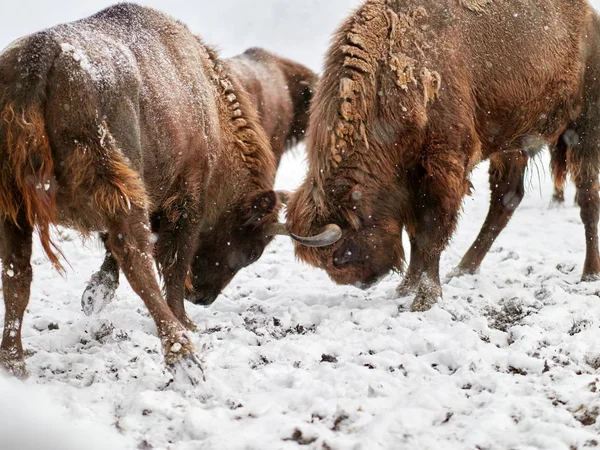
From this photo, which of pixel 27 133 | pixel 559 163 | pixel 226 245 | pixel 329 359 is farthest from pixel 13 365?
pixel 559 163

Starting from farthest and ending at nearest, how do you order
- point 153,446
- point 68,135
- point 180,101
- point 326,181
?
point 326,181 → point 180,101 → point 68,135 → point 153,446

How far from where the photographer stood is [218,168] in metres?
5.75

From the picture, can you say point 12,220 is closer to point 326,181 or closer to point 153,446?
point 153,446

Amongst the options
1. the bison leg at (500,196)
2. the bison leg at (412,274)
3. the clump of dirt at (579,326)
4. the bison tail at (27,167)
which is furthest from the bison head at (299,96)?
the bison tail at (27,167)

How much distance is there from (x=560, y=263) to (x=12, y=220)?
4843mm

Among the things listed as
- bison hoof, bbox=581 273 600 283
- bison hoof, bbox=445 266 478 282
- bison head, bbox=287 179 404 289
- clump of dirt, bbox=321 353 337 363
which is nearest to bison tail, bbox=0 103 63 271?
clump of dirt, bbox=321 353 337 363

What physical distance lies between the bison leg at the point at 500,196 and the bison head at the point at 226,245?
6.72 feet

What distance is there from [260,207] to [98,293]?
56.6 inches

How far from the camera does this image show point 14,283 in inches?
161

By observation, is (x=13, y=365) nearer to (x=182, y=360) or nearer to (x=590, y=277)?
(x=182, y=360)

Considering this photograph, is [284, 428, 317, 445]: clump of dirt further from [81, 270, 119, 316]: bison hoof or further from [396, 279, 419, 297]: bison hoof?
[396, 279, 419, 297]: bison hoof

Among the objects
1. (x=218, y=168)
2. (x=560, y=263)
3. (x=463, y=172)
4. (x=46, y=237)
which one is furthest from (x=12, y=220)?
(x=560, y=263)

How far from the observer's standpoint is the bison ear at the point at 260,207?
19.5 feet

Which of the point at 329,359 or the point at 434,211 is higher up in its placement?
the point at 434,211
